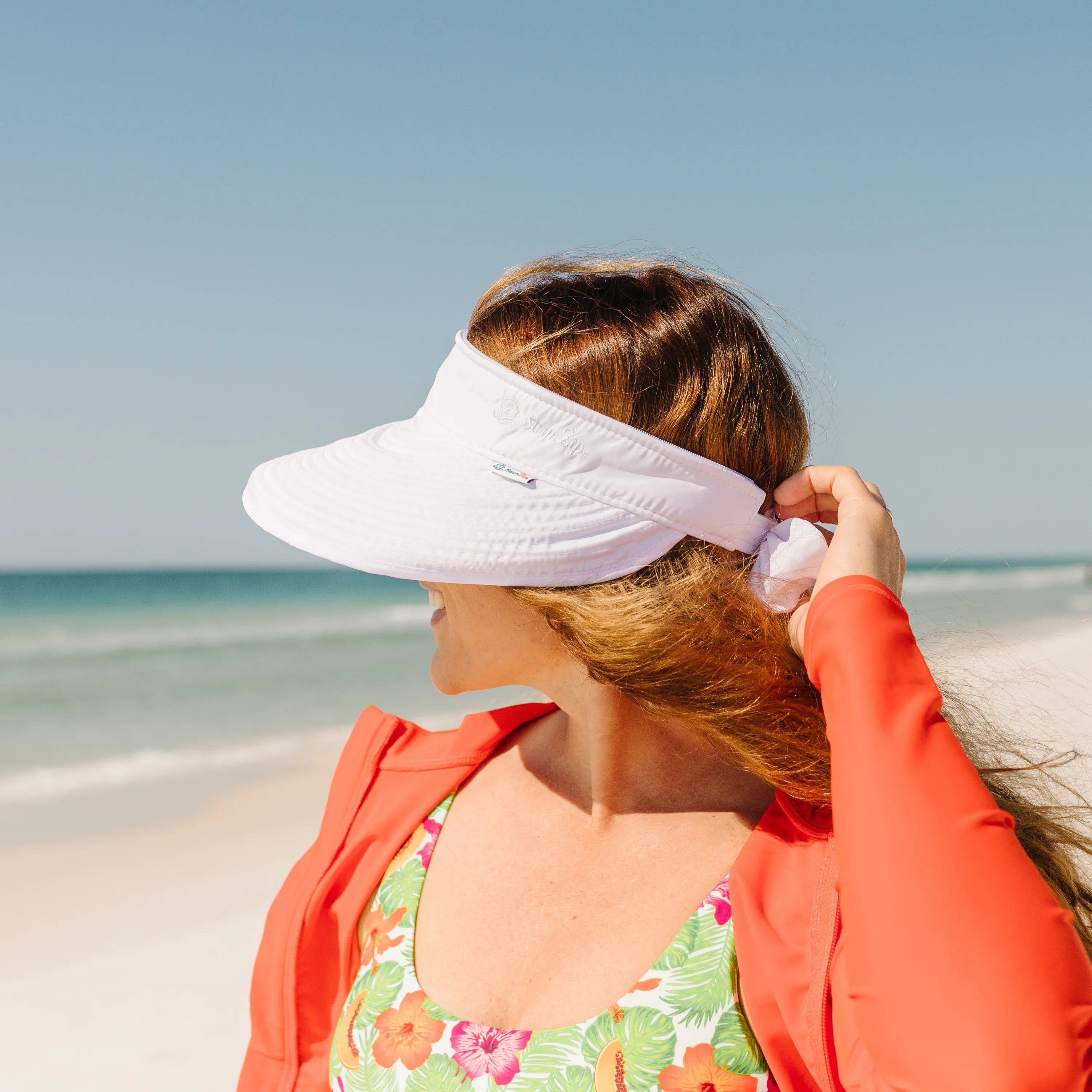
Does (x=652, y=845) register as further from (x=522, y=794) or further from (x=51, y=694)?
(x=51, y=694)

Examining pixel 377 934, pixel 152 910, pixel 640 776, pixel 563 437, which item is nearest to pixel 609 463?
pixel 563 437

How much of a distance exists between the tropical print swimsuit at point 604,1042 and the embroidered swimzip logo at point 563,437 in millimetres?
690

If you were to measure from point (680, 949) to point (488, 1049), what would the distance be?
310 mm

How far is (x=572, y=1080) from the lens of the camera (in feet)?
4.15

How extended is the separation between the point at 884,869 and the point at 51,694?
1177 centimetres

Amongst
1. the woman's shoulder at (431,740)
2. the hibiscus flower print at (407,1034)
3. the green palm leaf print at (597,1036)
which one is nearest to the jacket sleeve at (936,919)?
the green palm leaf print at (597,1036)

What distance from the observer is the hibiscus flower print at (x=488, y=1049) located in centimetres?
→ 131

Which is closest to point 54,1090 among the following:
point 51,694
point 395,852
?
point 395,852

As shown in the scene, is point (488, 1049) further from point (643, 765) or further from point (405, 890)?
point (643, 765)

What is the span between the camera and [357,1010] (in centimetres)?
152

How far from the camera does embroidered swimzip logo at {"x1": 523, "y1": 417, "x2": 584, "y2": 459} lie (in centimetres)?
144

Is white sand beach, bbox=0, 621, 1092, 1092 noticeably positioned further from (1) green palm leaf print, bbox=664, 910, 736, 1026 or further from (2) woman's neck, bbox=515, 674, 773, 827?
(1) green palm leaf print, bbox=664, 910, 736, 1026

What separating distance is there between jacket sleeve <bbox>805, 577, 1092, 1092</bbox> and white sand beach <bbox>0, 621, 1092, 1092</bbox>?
0.74 metres

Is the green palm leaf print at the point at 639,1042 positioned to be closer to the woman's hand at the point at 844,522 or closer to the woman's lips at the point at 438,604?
the woman's hand at the point at 844,522
